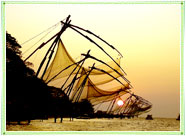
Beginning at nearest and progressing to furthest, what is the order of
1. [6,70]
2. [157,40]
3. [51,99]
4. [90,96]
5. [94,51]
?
[6,70]
[157,40]
[94,51]
[51,99]
[90,96]

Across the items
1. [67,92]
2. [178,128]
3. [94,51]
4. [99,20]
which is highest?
[99,20]

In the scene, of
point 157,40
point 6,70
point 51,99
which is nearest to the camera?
point 6,70

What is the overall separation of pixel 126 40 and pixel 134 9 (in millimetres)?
775

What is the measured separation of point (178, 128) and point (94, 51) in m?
2.41

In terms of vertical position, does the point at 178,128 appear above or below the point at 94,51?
below

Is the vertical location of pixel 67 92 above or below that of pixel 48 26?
below

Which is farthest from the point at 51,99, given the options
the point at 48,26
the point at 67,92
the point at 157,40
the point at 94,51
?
the point at 157,40

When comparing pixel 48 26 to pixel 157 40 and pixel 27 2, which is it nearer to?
pixel 27 2

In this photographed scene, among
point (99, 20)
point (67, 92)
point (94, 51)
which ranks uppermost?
point (99, 20)

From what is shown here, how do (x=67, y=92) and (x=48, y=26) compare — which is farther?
Answer: (x=67, y=92)

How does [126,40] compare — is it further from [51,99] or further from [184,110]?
[51,99]

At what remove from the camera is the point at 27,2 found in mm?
6684

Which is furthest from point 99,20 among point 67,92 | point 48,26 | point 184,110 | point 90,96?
point 90,96

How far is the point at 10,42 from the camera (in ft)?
22.0
